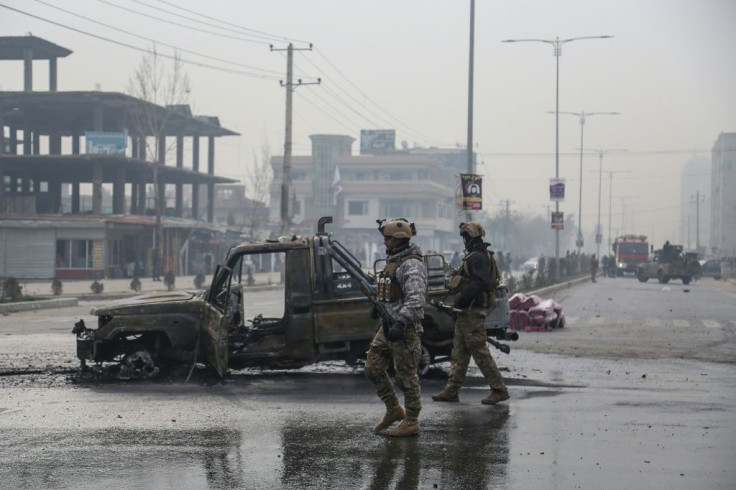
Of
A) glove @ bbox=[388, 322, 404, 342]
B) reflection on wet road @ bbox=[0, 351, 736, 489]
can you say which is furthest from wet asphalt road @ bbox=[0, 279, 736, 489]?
glove @ bbox=[388, 322, 404, 342]

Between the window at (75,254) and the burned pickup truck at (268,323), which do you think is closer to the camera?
the burned pickup truck at (268,323)

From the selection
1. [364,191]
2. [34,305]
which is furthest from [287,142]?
[364,191]

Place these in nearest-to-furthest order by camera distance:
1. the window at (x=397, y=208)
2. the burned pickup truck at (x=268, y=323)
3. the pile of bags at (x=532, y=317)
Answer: the burned pickup truck at (x=268, y=323) → the pile of bags at (x=532, y=317) → the window at (x=397, y=208)

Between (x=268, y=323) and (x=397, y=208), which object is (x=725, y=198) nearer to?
(x=397, y=208)

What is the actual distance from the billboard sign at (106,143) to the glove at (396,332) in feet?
151

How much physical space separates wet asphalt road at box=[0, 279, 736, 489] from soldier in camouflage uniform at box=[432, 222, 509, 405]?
0.29m

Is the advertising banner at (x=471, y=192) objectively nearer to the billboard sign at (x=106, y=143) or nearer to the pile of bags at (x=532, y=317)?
the pile of bags at (x=532, y=317)

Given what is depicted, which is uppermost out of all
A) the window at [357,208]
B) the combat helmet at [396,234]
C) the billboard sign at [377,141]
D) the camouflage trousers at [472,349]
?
the billboard sign at [377,141]

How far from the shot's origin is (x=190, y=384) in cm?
1154

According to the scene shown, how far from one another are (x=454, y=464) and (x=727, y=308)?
2464 centimetres

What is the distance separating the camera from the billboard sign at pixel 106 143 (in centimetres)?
5197

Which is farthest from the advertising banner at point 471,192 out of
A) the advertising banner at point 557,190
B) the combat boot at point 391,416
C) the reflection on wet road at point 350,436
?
the advertising banner at point 557,190

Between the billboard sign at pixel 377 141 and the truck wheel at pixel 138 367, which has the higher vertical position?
the billboard sign at pixel 377 141

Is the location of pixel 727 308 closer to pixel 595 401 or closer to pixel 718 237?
pixel 595 401
